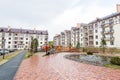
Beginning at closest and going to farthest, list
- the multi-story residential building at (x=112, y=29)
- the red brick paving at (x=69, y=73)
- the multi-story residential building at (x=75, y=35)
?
the red brick paving at (x=69, y=73) → the multi-story residential building at (x=112, y=29) → the multi-story residential building at (x=75, y=35)

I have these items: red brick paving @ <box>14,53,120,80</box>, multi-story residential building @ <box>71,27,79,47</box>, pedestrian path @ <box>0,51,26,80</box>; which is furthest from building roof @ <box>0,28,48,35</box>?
red brick paving @ <box>14,53,120,80</box>

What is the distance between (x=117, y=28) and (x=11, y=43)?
221 ft

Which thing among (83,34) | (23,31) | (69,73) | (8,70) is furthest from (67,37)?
(69,73)

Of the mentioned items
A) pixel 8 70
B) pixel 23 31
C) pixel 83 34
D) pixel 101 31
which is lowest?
pixel 8 70

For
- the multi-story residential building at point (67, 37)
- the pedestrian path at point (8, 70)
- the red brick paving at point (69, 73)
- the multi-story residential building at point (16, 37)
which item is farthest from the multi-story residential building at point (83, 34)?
the red brick paving at point (69, 73)

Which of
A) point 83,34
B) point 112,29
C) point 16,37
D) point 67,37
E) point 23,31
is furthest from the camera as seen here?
point 23,31

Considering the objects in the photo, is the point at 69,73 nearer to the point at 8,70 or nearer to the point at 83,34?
the point at 8,70

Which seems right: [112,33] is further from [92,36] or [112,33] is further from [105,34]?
[92,36]

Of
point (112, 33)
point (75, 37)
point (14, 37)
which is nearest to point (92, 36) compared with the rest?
point (112, 33)

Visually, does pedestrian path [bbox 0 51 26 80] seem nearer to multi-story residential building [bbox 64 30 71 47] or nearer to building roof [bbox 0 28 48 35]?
multi-story residential building [bbox 64 30 71 47]

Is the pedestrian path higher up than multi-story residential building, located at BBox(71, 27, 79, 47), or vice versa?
multi-story residential building, located at BBox(71, 27, 79, 47)

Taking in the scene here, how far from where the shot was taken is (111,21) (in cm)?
5644

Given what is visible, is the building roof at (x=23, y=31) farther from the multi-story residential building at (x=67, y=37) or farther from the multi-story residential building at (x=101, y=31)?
the multi-story residential building at (x=101, y=31)

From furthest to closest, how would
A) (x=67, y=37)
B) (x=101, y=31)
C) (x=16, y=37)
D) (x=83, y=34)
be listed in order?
(x=67, y=37) < (x=16, y=37) < (x=83, y=34) < (x=101, y=31)
